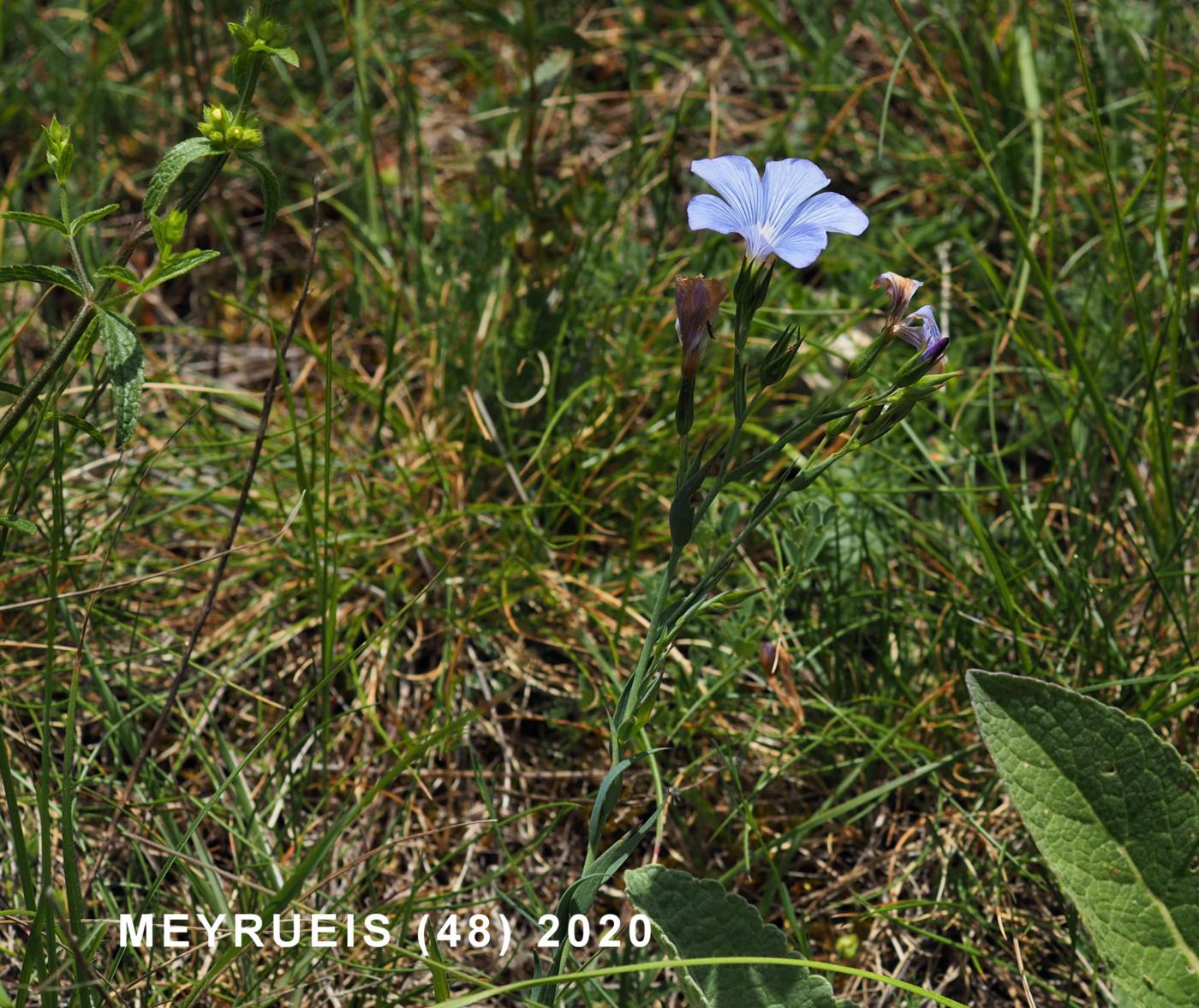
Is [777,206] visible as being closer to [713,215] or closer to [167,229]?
[713,215]

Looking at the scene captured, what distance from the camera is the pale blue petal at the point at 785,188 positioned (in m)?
1.43

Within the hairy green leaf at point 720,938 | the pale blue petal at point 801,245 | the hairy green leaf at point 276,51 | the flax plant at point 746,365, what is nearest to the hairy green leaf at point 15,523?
the hairy green leaf at point 276,51

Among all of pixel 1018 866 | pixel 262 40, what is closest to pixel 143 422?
pixel 262 40

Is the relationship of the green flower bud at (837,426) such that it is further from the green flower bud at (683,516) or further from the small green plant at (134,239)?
the small green plant at (134,239)

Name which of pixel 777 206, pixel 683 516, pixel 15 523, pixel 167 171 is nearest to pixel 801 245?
pixel 777 206

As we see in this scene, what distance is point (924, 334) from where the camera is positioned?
1.50 metres

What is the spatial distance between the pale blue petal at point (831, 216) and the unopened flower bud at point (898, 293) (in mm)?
82

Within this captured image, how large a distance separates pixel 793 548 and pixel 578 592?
526 millimetres

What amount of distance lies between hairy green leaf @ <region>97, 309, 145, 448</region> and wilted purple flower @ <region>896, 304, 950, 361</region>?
3.20 ft

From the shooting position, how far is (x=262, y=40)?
5.24 feet

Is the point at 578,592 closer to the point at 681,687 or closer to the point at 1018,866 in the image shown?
the point at 681,687

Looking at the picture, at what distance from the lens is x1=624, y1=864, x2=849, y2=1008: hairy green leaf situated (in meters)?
1.58

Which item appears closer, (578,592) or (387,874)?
(387,874)

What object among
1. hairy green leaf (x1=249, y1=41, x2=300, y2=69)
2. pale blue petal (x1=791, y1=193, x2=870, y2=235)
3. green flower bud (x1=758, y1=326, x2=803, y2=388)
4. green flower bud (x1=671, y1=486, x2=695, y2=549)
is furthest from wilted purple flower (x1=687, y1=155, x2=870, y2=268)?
hairy green leaf (x1=249, y1=41, x2=300, y2=69)
